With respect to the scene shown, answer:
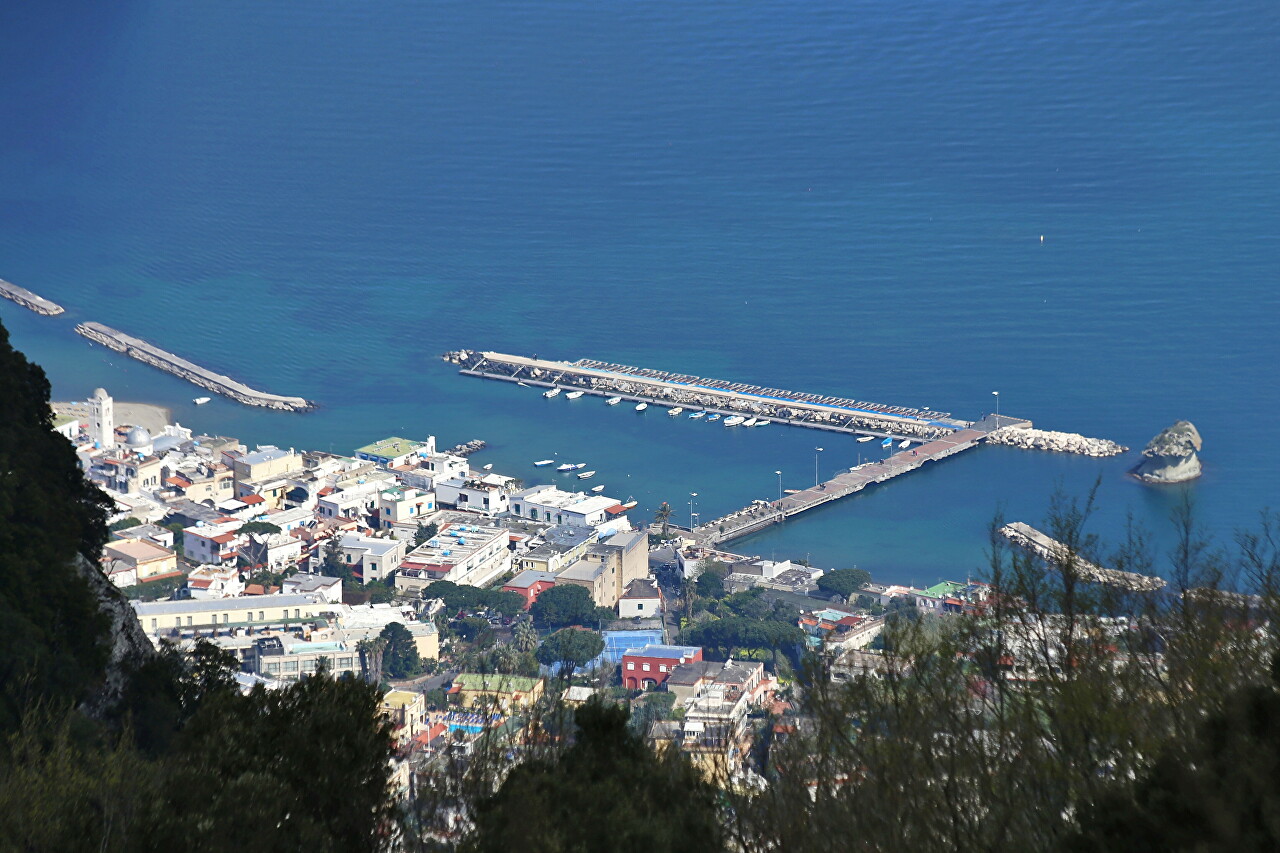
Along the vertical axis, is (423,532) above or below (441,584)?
above

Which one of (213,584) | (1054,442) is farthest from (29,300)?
(1054,442)

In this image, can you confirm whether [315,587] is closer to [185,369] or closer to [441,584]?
[441,584]

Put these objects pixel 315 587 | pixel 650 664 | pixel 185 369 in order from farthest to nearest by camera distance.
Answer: pixel 185 369, pixel 315 587, pixel 650 664

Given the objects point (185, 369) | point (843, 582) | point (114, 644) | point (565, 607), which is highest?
point (185, 369)

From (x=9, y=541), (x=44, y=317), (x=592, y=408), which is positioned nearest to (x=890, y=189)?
(x=592, y=408)

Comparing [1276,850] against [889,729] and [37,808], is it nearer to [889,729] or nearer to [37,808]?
[889,729]

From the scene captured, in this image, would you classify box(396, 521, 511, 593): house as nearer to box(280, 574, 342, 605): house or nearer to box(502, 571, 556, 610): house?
box(502, 571, 556, 610): house
